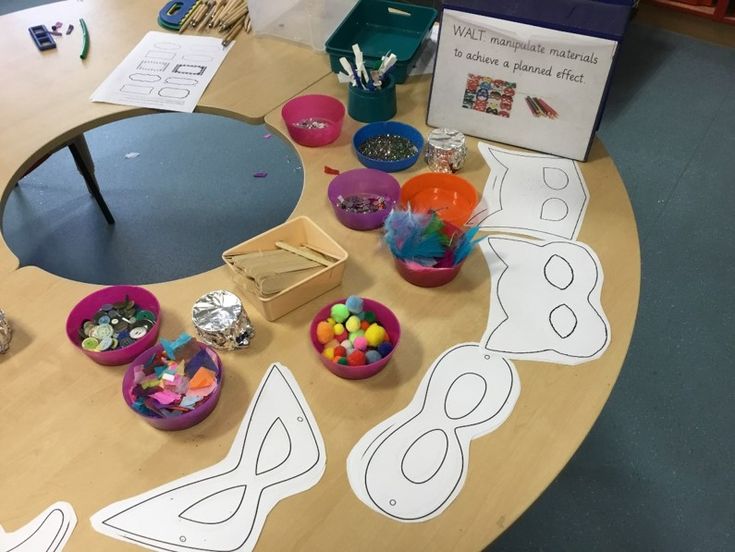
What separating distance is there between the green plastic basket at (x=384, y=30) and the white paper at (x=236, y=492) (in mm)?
807

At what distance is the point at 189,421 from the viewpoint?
730 millimetres

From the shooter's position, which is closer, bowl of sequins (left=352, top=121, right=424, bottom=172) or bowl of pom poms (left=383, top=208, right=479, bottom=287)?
bowl of pom poms (left=383, top=208, right=479, bottom=287)

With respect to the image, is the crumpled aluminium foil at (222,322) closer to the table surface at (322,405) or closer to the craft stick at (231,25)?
the table surface at (322,405)

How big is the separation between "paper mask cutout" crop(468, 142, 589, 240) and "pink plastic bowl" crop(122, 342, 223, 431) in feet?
1.59

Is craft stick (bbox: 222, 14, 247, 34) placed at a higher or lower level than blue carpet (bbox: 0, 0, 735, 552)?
higher

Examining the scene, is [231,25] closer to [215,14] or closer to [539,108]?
[215,14]

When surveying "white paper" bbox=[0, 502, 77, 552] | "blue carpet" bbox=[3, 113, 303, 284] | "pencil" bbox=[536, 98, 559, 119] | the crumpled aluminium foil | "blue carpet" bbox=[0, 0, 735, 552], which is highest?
"pencil" bbox=[536, 98, 559, 119]

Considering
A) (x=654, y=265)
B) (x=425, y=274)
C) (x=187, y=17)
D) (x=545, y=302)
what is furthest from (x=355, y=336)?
(x=654, y=265)

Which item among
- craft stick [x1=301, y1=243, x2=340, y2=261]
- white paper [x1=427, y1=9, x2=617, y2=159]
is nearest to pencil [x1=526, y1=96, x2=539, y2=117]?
white paper [x1=427, y1=9, x2=617, y2=159]

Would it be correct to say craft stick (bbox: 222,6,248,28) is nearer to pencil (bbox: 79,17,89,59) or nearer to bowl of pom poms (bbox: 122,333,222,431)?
pencil (bbox: 79,17,89,59)

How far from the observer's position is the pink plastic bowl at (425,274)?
33.9 inches

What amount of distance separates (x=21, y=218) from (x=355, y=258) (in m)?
1.51

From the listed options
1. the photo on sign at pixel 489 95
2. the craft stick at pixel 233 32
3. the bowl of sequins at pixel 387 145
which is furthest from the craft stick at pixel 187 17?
the photo on sign at pixel 489 95

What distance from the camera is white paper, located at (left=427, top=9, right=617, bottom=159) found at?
0.97 metres
